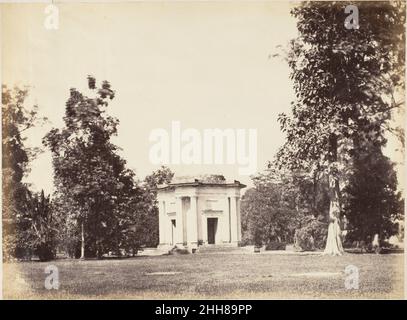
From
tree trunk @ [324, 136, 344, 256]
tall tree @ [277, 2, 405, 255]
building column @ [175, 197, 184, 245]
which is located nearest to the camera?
tall tree @ [277, 2, 405, 255]

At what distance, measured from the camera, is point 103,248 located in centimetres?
950

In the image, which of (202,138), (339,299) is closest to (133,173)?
(202,138)

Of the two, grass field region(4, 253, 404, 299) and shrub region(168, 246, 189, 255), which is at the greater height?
shrub region(168, 246, 189, 255)

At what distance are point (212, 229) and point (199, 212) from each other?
0.28m

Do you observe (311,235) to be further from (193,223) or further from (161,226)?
(161,226)

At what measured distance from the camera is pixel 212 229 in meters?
9.44

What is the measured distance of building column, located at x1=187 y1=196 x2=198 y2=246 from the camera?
9430 millimetres

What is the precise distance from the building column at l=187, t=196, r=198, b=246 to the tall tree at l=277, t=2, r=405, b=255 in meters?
1.28

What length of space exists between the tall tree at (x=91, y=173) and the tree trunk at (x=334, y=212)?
2621 millimetres

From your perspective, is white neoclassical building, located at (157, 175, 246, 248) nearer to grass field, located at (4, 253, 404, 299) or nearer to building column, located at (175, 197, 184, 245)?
building column, located at (175, 197, 184, 245)

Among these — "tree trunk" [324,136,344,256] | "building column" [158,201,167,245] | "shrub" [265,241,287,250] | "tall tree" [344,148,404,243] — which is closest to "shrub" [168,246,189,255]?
"building column" [158,201,167,245]

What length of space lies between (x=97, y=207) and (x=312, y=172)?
2.88m

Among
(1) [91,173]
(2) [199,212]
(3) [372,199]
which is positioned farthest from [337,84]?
(1) [91,173]

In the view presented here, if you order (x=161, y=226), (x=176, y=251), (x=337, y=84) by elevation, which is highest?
(x=337, y=84)
